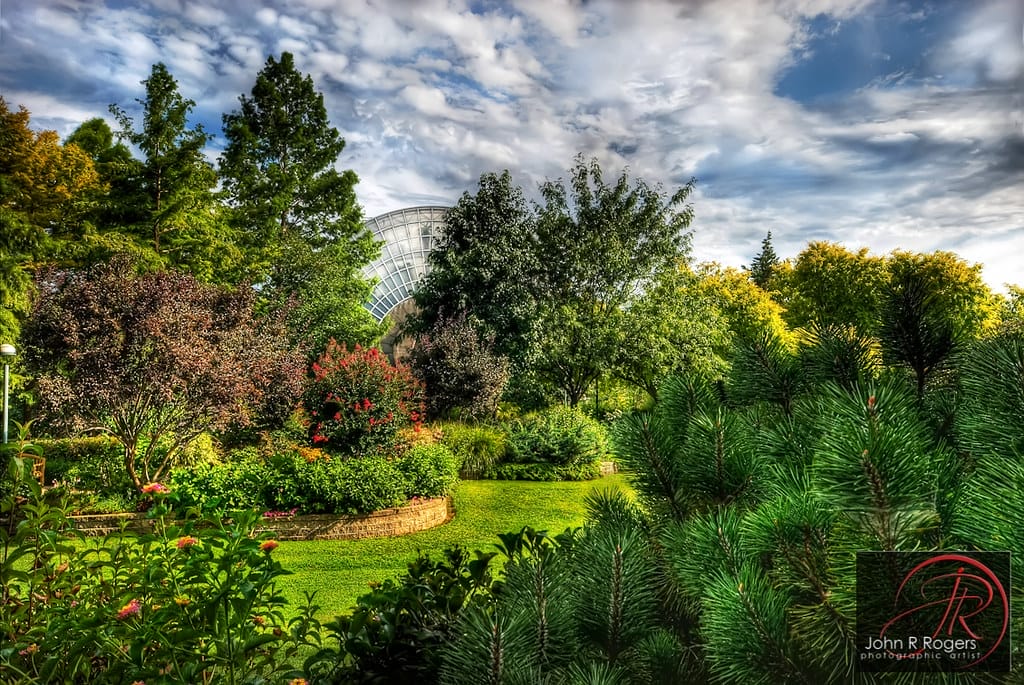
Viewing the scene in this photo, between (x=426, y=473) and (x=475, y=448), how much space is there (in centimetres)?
314

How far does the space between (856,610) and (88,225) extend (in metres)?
18.8

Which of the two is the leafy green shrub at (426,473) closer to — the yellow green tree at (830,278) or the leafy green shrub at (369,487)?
the leafy green shrub at (369,487)

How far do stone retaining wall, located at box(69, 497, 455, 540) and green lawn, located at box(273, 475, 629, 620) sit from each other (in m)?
0.18

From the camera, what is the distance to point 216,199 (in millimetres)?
19438

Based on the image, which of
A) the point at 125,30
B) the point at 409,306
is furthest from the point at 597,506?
the point at 409,306

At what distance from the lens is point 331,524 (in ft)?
25.4

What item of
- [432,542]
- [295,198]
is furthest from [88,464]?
[295,198]

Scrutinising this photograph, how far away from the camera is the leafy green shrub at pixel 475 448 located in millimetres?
11492

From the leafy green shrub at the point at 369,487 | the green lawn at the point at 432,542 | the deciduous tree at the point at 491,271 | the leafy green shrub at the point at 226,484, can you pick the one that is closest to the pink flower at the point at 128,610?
the green lawn at the point at 432,542

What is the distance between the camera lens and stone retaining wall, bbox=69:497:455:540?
7.59 metres
